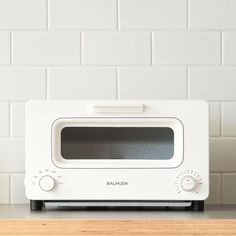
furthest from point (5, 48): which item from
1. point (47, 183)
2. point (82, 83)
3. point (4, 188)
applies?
point (47, 183)

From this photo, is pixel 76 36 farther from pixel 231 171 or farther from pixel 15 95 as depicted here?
pixel 231 171

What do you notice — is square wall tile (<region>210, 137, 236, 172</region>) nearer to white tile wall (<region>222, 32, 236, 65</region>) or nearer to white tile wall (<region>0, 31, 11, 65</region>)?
white tile wall (<region>222, 32, 236, 65</region>)

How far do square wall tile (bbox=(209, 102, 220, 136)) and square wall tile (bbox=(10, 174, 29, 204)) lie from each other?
476 mm

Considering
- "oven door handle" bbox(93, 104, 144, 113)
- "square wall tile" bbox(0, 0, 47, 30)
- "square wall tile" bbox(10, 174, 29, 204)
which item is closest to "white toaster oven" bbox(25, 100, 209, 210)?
"oven door handle" bbox(93, 104, 144, 113)

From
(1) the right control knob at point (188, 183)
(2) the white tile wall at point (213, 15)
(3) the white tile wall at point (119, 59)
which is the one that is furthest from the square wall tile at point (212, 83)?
(1) the right control knob at point (188, 183)

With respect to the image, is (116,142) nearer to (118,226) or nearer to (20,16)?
(118,226)

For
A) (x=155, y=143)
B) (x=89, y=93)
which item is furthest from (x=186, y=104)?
(x=89, y=93)

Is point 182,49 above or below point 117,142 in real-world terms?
above

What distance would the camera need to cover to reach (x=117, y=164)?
4.27 ft

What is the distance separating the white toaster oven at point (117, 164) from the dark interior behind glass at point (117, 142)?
2 centimetres

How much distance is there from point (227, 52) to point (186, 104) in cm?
36

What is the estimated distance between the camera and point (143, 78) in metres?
1.58

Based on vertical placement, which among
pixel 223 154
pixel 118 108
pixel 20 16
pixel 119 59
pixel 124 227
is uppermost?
pixel 20 16

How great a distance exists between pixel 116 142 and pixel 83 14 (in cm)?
40
